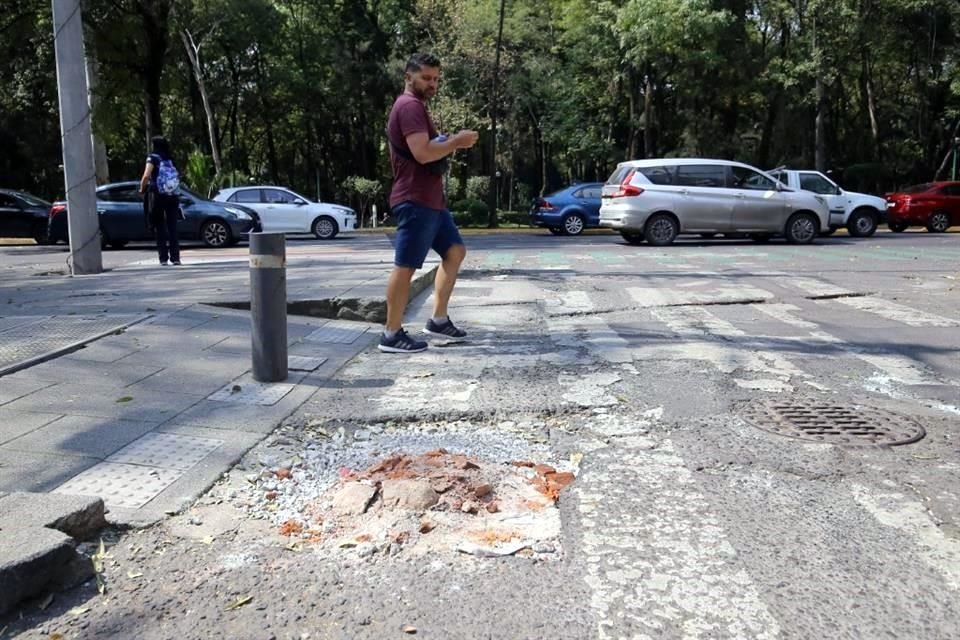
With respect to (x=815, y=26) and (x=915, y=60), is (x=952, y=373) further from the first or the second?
(x=915, y=60)

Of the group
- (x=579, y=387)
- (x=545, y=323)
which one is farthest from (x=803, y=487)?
(x=545, y=323)

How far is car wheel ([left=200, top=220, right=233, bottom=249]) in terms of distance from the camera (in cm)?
1848

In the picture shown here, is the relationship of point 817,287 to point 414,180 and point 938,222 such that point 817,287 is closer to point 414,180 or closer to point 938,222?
point 414,180

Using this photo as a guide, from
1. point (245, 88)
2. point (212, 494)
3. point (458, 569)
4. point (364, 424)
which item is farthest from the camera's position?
point (245, 88)

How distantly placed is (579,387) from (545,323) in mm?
2333

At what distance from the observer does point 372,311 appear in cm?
754

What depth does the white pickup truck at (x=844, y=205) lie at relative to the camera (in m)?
21.0

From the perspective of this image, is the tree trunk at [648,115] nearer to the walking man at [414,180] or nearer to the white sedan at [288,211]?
the white sedan at [288,211]

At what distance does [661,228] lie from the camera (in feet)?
56.9

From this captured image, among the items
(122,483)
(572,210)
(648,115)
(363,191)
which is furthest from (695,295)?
(363,191)

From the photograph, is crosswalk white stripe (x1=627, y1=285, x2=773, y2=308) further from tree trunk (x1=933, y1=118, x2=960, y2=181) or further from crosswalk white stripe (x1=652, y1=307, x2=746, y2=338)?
tree trunk (x1=933, y1=118, x2=960, y2=181)

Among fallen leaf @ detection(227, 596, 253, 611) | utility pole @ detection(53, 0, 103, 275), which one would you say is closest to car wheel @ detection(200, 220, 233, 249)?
utility pole @ detection(53, 0, 103, 275)

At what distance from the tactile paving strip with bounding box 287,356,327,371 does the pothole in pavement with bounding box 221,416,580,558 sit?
1.22 m

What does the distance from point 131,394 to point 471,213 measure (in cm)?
2791
